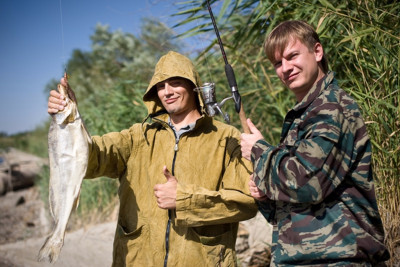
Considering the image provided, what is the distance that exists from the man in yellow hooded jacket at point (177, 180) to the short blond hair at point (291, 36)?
2.57ft

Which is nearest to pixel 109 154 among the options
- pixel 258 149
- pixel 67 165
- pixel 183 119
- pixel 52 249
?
pixel 67 165

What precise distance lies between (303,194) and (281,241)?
36 centimetres

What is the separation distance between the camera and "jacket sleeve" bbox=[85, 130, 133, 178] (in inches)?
98.8

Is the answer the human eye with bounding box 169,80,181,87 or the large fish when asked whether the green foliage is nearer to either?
the human eye with bounding box 169,80,181,87

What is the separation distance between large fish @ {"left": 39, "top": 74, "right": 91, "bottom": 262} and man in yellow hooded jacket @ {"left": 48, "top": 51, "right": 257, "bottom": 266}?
13 centimetres

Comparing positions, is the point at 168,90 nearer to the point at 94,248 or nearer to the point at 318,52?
the point at 318,52

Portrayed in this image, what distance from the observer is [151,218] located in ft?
8.48

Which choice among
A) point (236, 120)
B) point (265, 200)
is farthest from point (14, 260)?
point (265, 200)

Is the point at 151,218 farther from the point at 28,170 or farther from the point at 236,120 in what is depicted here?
the point at 28,170

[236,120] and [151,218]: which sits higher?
[236,120]

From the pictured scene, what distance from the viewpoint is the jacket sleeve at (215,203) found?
7.87 feet

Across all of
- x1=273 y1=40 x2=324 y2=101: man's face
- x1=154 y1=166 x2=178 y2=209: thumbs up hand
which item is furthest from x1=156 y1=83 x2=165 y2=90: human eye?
x1=273 y1=40 x2=324 y2=101: man's face

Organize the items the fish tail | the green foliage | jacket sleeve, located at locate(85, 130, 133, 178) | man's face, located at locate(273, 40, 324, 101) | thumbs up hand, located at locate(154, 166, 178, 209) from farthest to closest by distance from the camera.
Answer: the green foliage < jacket sleeve, located at locate(85, 130, 133, 178) < thumbs up hand, located at locate(154, 166, 178, 209) < the fish tail < man's face, located at locate(273, 40, 324, 101)

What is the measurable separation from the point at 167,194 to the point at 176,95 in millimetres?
751
